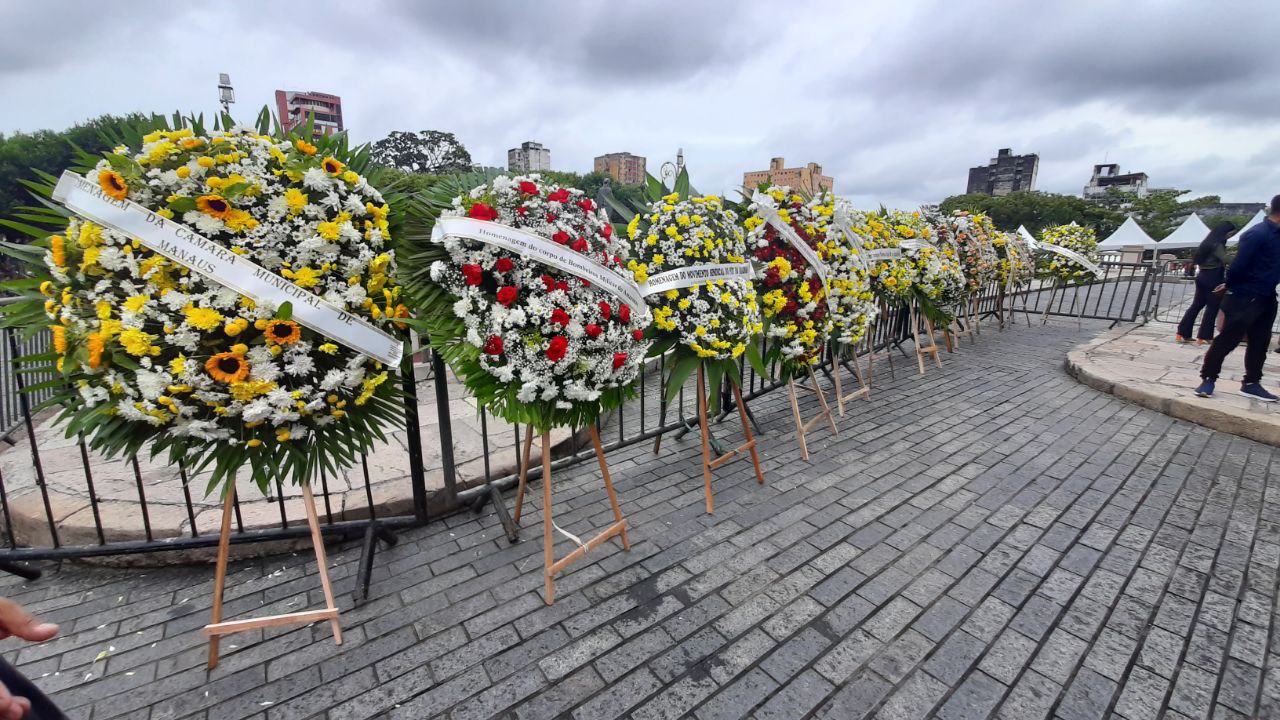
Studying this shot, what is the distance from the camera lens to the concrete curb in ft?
16.8

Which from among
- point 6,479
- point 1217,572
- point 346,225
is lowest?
point 1217,572

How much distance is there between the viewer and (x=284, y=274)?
7.02 feet

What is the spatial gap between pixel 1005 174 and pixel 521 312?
154 metres

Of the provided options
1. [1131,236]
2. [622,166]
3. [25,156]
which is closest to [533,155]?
[622,166]

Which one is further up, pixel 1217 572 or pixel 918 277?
pixel 918 277

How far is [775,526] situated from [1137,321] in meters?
13.0

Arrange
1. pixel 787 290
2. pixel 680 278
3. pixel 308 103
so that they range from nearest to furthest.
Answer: pixel 680 278, pixel 787 290, pixel 308 103

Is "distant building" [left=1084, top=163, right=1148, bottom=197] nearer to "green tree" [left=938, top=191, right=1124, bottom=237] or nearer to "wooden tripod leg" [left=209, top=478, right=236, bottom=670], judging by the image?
"green tree" [left=938, top=191, right=1124, bottom=237]

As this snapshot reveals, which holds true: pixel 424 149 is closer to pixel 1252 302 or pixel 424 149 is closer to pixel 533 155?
pixel 533 155

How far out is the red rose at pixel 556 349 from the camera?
8.11ft

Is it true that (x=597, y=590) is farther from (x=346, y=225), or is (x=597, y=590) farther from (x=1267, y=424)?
(x=1267, y=424)

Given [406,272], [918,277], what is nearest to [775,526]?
[406,272]

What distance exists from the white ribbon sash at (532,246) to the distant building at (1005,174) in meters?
141

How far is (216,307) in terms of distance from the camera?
2.01 metres
